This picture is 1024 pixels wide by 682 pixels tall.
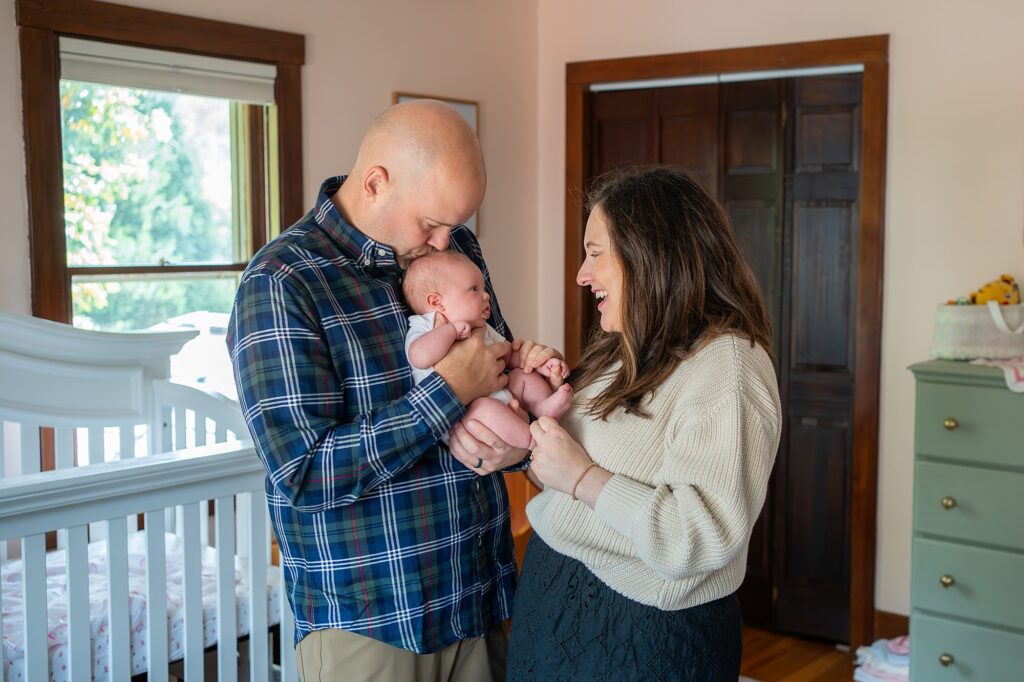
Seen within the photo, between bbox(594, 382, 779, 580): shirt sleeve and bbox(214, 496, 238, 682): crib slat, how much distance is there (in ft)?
3.25

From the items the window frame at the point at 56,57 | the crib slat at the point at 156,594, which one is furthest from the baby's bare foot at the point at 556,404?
the window frame at the point at 56,57

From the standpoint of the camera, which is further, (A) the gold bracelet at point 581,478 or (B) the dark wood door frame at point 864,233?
(B) the dark wood door frame at point 864,233

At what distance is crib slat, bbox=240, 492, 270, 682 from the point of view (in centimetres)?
211


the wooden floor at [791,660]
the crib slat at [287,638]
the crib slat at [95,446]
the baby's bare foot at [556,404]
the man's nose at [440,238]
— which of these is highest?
the man's nose at [440,238]

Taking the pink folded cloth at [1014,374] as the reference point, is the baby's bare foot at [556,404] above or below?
above

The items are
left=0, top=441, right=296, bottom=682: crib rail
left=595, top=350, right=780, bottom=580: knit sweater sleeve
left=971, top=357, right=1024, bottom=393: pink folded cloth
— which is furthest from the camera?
left=971, top=357, right=1024, bottom=393: pink folded cloth

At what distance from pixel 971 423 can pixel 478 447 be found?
2.06 metres

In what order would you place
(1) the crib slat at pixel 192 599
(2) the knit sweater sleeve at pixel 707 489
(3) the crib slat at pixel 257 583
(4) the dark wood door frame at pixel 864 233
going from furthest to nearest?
(4) the dark wood door frame at pixel 864 233
(3) the crib slat at pixel 257 583
(1) the crib slat at pixel 192 599
(2) the knit sweater sleeve at pixel 707 489

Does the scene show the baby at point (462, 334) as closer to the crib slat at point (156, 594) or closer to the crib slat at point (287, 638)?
the crib slat at point (156, 594)

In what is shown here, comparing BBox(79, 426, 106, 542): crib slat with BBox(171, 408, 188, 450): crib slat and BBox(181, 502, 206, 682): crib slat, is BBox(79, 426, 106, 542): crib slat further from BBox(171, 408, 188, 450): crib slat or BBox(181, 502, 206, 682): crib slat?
BBox(181, 502, 206, 682): crib slat

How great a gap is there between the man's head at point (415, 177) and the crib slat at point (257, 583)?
2.56 ft

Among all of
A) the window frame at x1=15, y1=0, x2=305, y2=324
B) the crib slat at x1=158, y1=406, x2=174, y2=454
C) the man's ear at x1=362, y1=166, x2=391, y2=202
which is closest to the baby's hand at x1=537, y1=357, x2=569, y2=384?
the man's ear at x1=362, y1=166, x2=391, y2=202

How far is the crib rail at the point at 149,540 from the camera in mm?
1740

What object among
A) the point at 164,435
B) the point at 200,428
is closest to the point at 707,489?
the point at 200,428
